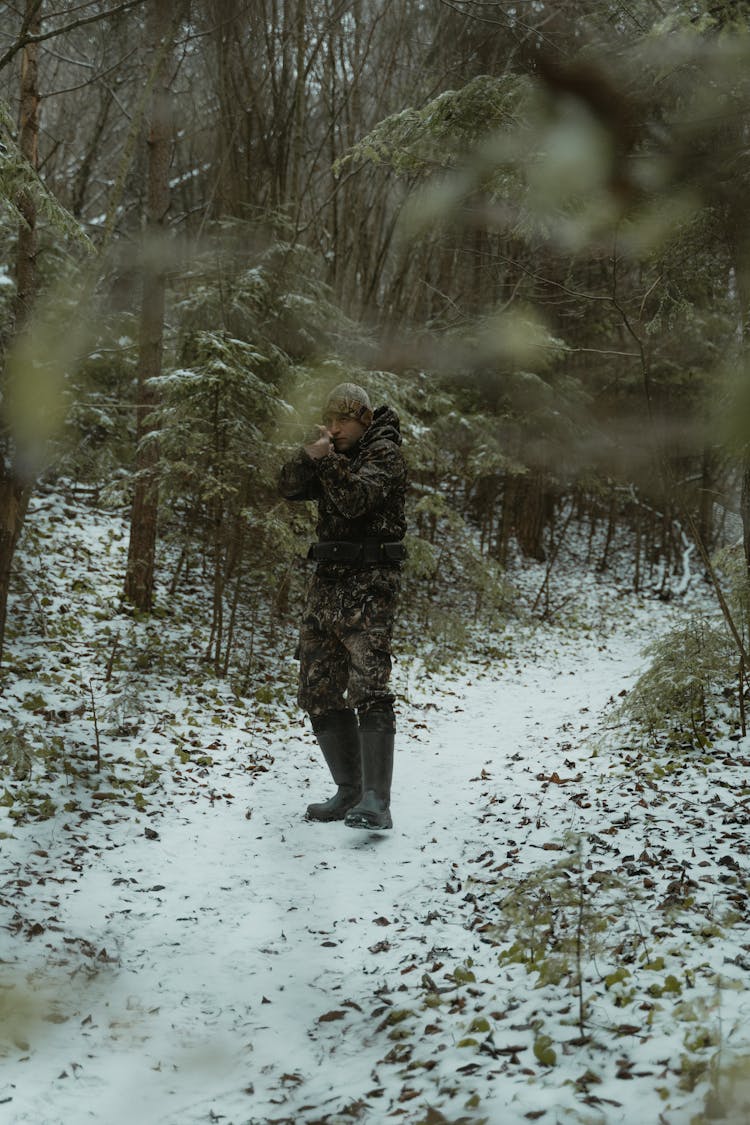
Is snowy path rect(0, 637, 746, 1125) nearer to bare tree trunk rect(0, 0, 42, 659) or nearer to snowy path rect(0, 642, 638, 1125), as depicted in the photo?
snowy path rect(0, 642, 638, 1125)

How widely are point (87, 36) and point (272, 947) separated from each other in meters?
12.0

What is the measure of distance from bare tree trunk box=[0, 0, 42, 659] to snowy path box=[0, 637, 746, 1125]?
4.83 ft

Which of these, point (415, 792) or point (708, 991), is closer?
point (708, 991)

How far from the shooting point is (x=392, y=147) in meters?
4.25

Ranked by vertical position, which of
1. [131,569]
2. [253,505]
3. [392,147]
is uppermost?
[392,147]

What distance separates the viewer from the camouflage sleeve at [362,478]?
4.38 metres

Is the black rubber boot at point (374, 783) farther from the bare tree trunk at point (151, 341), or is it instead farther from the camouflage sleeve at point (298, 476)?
the bare tree trunk at point (151, 341)

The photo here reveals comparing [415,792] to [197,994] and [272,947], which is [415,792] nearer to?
[272,947]

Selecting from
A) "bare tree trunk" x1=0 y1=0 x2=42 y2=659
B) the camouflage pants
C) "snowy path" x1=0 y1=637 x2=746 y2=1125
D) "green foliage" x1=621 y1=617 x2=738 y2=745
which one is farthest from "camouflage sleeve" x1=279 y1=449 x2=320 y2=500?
"green foliage" x1=621 y1=617 x2=738 y2=745

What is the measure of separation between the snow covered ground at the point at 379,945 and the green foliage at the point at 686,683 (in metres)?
0.43

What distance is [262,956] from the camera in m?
3.32

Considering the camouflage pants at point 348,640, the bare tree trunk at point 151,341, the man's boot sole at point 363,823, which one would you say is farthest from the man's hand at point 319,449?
the bare tree trunk at point 151,341

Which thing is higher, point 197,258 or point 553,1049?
point 197,258

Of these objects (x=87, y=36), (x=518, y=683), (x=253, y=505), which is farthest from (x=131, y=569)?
(x=87, y=36)
